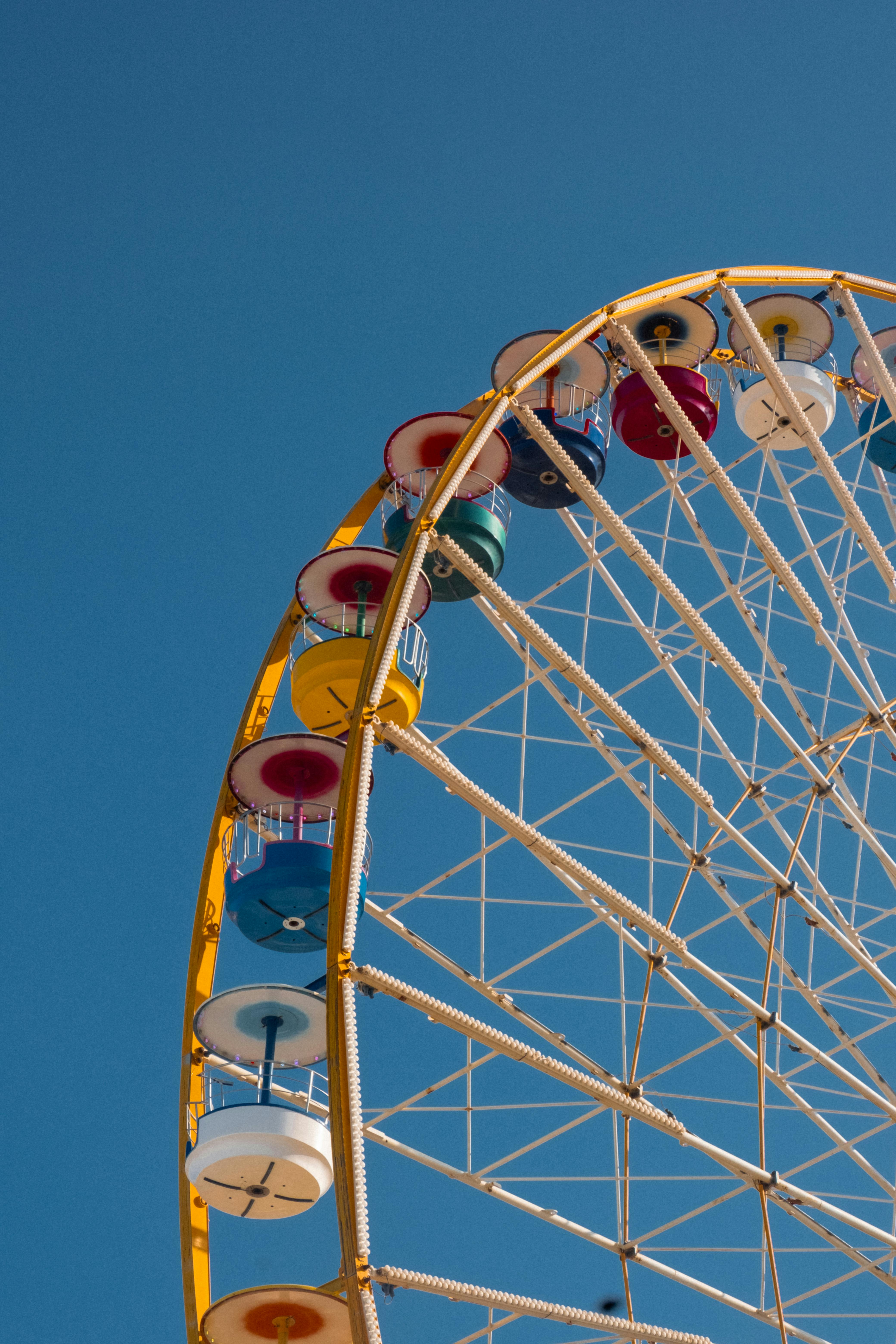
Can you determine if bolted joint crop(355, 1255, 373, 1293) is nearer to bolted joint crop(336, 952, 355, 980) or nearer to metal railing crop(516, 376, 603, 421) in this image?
bolted joint crop(336, 952, 355, 980)

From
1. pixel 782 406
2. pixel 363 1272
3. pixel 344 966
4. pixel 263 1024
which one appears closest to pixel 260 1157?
pixel 263 1024

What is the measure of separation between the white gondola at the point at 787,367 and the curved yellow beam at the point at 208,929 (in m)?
4.73

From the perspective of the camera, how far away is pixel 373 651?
15.5 m

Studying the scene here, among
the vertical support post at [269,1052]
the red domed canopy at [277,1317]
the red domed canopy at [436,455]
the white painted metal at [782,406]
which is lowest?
the red domed canopy at [277,1317]

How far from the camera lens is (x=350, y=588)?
19531 mm

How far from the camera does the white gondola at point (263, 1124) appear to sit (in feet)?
52.1

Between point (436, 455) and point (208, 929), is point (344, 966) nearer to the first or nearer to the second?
point (208, 929)

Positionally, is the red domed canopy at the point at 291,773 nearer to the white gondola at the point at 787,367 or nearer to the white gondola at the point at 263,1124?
the white gondola at the point at 263,1124

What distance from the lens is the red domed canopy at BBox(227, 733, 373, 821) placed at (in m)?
17.8

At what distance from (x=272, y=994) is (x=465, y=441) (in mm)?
5669

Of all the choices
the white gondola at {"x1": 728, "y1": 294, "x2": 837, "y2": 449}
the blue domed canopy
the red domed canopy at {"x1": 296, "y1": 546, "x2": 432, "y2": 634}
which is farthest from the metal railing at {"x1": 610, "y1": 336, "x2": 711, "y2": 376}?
the blue domed canopy

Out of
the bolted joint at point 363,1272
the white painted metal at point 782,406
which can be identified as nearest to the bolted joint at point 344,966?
the bolted joint at point 363,1272

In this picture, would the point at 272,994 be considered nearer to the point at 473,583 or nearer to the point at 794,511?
the point at 473,583

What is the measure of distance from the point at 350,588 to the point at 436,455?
2.33 meters
